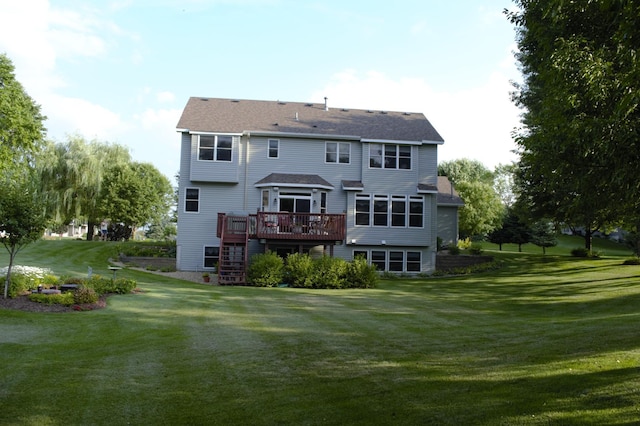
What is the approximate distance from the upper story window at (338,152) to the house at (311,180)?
55mm

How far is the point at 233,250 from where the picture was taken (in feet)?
84.1

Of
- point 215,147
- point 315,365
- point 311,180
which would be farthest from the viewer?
point 311,180

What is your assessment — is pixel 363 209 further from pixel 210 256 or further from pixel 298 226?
pixel 210 256

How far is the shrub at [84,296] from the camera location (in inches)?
581

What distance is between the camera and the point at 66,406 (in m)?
6.45

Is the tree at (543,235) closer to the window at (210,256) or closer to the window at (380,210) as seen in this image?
the window at (380,210)

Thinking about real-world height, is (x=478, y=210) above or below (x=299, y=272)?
above

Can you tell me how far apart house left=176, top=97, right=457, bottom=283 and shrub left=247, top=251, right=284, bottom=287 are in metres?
4.16

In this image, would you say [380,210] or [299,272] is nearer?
[299,272]

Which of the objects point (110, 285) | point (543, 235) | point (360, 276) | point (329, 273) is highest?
point (543, 235)

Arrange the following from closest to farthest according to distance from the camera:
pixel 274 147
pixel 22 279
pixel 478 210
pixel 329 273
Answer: pixel 22 279 < pixel 329 273 < pixel 274 147 < pixel 478 210

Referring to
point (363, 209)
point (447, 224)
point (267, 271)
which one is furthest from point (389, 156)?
point (267, 271)

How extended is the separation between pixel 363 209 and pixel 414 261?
4.14 m

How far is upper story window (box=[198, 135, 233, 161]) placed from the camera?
28.6 meters
